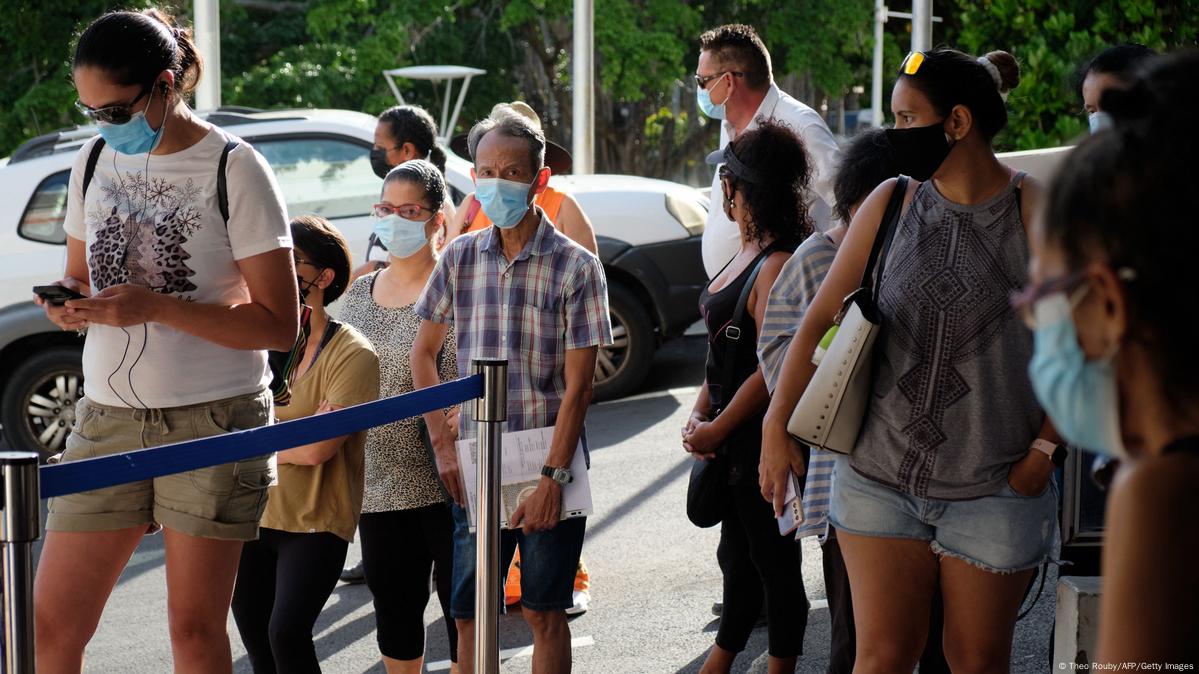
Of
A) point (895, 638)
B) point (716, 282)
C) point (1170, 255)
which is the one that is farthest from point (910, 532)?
point (1170, 255)

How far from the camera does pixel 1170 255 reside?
1508 millimetres

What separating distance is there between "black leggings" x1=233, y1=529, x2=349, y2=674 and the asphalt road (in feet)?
3.31

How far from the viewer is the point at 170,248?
10.8ft

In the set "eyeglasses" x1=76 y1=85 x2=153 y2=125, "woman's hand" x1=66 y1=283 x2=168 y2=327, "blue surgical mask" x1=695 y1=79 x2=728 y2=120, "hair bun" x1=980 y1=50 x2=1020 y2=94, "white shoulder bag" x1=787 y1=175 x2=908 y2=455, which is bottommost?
"white shoulder bag" x1=787 y1=175 x2=908 y2=455

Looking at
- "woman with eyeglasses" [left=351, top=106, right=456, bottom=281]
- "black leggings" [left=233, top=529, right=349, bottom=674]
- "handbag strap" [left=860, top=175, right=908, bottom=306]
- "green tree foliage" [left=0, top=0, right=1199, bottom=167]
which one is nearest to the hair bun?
"woman with eyeglasses" [left=351, top=106, right=456, bottom=281]

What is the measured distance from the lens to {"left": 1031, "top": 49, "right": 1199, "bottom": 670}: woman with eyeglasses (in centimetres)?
152

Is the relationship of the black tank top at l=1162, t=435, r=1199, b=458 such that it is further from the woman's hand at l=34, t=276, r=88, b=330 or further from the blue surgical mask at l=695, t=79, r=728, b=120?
the blue surgical mask at l=695, t=79, r=728, b=120

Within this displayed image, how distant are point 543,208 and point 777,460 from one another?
221cm

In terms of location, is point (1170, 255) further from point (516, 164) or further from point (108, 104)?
point (516, 164)

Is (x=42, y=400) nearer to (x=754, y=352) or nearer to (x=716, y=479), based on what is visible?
(x=716, y=479)

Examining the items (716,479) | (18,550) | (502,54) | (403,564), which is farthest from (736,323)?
(502,54)

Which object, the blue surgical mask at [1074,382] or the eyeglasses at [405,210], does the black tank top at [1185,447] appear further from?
the eyeglasses at [405,210]

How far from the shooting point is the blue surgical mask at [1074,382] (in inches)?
64.7

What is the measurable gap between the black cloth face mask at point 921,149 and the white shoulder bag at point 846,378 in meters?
0.11
